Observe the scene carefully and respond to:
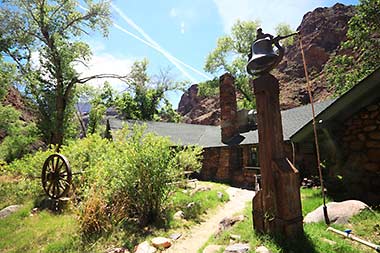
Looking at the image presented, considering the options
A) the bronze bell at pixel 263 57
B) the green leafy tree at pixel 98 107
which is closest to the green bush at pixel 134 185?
the bronze bell at pixel 263 57

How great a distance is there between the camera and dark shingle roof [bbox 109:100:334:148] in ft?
34.5

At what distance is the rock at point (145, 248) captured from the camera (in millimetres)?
4474

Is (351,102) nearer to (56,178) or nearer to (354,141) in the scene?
(354,141)

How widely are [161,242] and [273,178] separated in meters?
2.78

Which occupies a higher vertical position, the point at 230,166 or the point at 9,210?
the point at 230,166

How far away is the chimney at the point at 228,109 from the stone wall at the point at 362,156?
8.17 m

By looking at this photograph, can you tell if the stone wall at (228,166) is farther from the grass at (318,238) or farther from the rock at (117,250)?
the rock at (117,250)

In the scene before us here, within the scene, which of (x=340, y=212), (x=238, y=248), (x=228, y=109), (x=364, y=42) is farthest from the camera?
(x=228, y=109)

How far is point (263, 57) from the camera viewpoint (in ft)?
12.2

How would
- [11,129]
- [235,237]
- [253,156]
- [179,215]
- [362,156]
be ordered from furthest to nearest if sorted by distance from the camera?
[11,129], [253,156], [179,215], [362,156], [235,237]

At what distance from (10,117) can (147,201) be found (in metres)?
18.6

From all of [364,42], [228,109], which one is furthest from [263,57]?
[364,42]

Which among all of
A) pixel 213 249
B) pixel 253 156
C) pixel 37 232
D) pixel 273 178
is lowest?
pixel 37 232

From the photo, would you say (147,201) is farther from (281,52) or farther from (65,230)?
(281,52)
